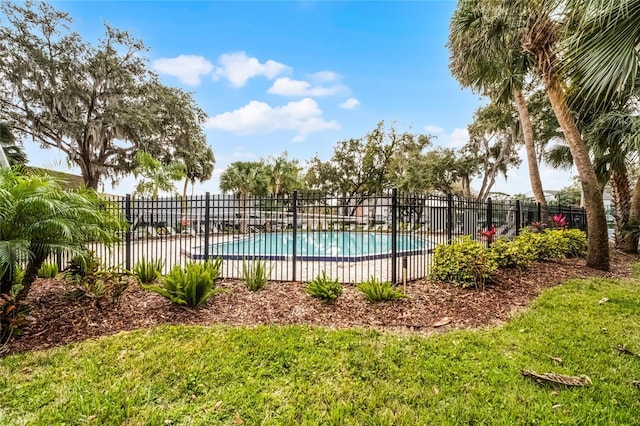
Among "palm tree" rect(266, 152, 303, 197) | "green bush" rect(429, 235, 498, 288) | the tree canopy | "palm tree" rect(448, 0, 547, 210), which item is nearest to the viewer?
"green bush" rect(429, 235, 498, 288)

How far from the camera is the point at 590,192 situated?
262 inches

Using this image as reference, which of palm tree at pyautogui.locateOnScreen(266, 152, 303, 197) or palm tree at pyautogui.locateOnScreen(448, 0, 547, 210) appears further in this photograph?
palm tree at pyautogui.locateOnScreen(266, 152, 303, 197)

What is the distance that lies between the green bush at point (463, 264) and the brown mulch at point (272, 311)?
0.20 m

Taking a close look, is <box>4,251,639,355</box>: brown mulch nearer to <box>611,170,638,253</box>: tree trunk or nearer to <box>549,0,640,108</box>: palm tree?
<box>549,0,640,108</box>: palm tree

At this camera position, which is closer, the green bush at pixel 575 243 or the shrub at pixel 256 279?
the shrub at pixel 256 279

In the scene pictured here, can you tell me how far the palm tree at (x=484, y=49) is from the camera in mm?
7363

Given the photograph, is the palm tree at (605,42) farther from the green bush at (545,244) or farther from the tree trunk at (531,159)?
the tree trunk at (531,159)

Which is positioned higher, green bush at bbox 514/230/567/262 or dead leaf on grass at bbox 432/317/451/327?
green bush at bbox 514/230/567/262

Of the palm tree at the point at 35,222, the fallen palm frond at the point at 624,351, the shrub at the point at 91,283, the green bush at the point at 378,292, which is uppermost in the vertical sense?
the palm tree at the point at 35,222

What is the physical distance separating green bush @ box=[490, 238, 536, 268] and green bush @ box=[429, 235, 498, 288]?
682mm

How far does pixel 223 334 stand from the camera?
350cm

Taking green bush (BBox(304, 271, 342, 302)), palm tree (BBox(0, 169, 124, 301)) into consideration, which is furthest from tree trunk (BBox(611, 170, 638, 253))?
palm tree (BBox(0, 169, 124, 301))

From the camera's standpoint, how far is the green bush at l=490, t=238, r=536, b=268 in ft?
19.4

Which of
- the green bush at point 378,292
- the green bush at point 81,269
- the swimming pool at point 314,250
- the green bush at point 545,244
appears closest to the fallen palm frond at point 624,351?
the green bush at point 378,292
